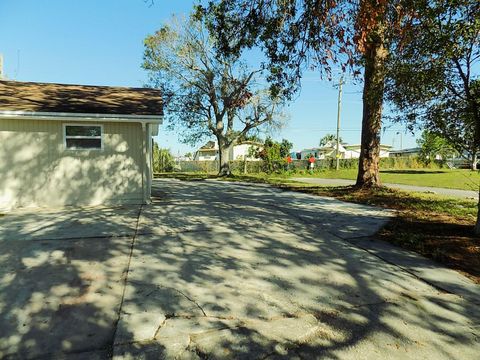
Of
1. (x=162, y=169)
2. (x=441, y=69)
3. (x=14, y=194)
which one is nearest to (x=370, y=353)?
(x=441, y=69)

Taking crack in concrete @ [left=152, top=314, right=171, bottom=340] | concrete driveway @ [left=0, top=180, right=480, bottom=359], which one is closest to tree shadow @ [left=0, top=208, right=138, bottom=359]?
concrete driveway @ [left=0, top=180, right=480, bottom=359]

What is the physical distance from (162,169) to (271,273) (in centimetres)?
3482

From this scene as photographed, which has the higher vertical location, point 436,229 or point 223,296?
point 436,229

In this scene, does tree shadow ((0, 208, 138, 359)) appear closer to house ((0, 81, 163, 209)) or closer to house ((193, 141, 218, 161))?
house ((0, 81, 163, 209))

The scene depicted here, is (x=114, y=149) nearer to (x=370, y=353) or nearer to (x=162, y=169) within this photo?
(x=370, y=353)

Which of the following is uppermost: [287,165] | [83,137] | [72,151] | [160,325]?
[83,137]

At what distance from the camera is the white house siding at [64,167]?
9.53 m

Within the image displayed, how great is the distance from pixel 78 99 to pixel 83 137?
1.81 m

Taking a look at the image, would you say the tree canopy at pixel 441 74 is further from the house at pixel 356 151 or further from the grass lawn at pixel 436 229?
the house at pixel 356 151

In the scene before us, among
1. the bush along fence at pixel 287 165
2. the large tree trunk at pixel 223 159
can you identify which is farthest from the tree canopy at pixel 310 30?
the bush along fence at pixel 287 165

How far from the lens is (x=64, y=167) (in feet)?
32.3

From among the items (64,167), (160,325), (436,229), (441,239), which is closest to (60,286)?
(160,325)

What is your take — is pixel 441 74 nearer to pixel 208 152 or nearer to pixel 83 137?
pixel 83 137

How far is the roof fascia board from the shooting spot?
30.2ft
